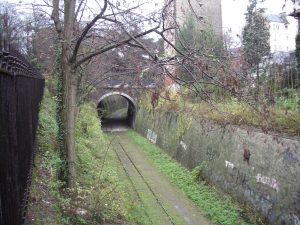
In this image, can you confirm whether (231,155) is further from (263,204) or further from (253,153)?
(263,204)

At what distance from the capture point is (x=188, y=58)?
488 cm

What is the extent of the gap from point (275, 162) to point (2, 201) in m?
9.11

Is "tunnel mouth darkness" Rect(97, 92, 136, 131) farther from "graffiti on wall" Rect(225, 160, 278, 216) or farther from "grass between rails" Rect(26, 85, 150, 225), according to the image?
"grass between rails" Rect(26, 85, 150, 225)

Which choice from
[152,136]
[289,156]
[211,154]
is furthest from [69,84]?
[152,136]

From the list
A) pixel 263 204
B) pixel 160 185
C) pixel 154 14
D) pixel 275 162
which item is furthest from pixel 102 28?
pixel 160 185

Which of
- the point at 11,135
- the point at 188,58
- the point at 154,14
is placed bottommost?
the point at 11,135

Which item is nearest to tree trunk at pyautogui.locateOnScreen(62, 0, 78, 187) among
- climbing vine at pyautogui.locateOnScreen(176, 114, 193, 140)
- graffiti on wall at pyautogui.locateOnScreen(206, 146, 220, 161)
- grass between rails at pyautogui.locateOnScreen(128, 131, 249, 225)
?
grass between rails at pyautogui.locateOnScreen(128, 131, 249, 225)

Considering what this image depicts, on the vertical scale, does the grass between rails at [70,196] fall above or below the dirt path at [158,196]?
above

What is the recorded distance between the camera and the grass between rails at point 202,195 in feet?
37.2

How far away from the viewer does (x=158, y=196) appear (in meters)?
13.6

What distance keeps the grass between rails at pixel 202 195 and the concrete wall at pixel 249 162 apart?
387mm

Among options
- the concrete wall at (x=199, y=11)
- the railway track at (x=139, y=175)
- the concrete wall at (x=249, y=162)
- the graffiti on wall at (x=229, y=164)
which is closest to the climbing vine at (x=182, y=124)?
the concrete wall at (x=249, y=162)

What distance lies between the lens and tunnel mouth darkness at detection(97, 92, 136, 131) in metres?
33.6

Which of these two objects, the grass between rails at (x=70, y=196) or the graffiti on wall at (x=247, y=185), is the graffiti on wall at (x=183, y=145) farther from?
the grass between rails at (x=70, y=196)
